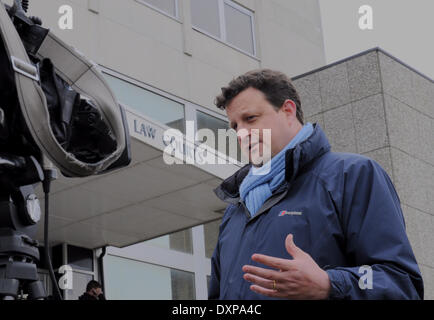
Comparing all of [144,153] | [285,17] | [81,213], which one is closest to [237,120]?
[144,153]

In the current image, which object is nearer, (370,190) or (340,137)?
(370,190)

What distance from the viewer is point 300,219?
2484mm

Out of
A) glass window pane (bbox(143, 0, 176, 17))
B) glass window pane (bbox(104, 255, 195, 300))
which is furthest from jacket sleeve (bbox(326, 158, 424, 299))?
glass window pane (bbox(143, 0, 176, 17))

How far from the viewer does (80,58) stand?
291 cm

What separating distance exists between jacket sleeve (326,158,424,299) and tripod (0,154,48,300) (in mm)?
1108

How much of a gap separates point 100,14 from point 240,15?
4996 mm

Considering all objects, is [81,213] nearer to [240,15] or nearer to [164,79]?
[164,79]

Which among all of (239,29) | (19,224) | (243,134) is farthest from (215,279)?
(239,29)

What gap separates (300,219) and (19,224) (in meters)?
1.03

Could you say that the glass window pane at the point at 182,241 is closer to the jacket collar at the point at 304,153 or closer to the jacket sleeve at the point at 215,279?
the jacket sleeve at the point at 215,279

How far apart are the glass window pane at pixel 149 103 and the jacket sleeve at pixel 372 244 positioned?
1136 centimetres

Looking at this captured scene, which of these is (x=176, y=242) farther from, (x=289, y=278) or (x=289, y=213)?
(x=289, y=278)

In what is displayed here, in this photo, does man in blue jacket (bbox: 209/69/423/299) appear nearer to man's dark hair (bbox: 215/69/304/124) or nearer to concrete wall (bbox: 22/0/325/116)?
man's dark hair (bbox: 215/69/304/124)

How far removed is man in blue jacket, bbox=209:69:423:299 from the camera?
2221mm
